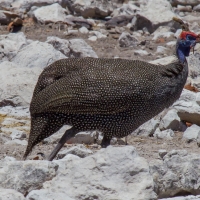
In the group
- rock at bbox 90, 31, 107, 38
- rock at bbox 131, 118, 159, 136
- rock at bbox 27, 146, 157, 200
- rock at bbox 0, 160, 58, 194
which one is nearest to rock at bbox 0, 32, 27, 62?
rock at bbox 90, 31, 107, 38

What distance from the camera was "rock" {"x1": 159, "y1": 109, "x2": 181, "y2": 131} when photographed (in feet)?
26.7

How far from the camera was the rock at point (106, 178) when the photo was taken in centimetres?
477

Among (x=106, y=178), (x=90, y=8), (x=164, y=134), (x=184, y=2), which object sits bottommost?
(x=184, y=2)

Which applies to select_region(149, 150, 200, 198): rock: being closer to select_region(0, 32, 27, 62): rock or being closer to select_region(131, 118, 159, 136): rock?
select_region(131, 118, 159, 136): rock

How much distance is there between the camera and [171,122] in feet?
26.7

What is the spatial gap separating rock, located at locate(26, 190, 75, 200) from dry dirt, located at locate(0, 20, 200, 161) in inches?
88.5

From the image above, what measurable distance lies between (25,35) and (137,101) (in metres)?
5.13

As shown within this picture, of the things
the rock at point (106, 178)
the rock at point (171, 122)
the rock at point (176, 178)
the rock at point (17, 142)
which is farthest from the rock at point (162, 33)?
the rock at point (106, 178)

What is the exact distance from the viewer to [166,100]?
272 inches

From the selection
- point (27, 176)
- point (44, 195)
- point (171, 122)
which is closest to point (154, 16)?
point (171, 122)

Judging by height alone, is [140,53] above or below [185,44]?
below

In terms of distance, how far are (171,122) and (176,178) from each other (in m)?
2.95

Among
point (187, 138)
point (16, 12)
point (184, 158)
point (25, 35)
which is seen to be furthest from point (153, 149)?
point (16, 12)

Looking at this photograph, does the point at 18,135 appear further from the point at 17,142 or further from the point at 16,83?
the point at 16,83
